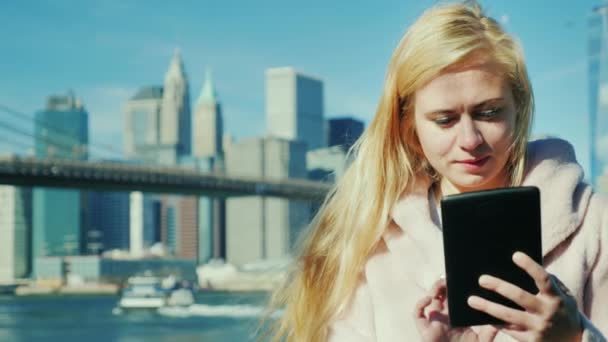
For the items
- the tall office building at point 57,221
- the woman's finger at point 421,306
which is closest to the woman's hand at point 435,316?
the woman's finger at point 421,306

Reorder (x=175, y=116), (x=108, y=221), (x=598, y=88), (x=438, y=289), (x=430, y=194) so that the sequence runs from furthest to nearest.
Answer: (x=175, y=116)
(x=108, y=221)
(x=598, y=88)
(x=430, y=194)
(x=438, y=289)

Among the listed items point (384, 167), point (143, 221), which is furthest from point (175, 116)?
point (384, 167)

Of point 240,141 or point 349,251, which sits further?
point 240,141

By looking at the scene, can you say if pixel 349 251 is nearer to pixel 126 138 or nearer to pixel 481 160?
pixel 481 160

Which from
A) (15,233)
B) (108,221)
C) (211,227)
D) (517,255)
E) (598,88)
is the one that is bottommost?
(15,233)

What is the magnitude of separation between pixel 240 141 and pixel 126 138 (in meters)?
41.0

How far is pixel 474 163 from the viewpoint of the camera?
1.21 m

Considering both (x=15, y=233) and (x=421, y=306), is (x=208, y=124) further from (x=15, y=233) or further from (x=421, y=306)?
(x=421, y=306)

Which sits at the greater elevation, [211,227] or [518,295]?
[518,295]

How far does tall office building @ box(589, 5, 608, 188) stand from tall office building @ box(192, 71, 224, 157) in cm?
3154

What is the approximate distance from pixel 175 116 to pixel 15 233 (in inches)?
1220

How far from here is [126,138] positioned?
97562 mm

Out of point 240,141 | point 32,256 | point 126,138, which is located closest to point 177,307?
point 240,141

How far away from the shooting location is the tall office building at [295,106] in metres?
68.5
